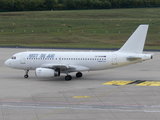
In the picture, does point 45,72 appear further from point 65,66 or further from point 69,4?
point 69,4

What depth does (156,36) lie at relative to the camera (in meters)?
96.1

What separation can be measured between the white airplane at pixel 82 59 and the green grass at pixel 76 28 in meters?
36.1

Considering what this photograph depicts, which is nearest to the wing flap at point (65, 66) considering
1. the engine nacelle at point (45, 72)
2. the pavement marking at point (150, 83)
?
the engine nacelle at point (45, 72)

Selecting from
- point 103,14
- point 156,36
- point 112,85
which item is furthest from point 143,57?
point 103,14

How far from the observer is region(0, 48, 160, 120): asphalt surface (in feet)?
88.0

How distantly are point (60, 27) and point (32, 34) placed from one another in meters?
12.9

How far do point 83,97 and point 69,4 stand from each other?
430 ft

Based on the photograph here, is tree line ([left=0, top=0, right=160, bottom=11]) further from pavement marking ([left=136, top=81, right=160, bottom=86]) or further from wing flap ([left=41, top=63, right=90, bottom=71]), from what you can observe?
pavement marking ([left=136, top=81, right=160, bottom=86])

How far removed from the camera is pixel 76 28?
111 meters

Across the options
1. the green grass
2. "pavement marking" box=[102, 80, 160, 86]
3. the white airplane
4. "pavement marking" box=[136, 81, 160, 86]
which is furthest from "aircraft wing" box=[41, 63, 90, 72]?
the green grass

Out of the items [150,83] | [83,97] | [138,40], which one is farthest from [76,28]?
[83,97]

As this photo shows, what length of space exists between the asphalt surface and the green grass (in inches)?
1441

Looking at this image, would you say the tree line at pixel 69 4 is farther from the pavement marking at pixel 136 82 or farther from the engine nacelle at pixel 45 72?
the pavement marking at pixel 136 82

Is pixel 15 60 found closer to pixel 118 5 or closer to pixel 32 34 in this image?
pixel 32 34
